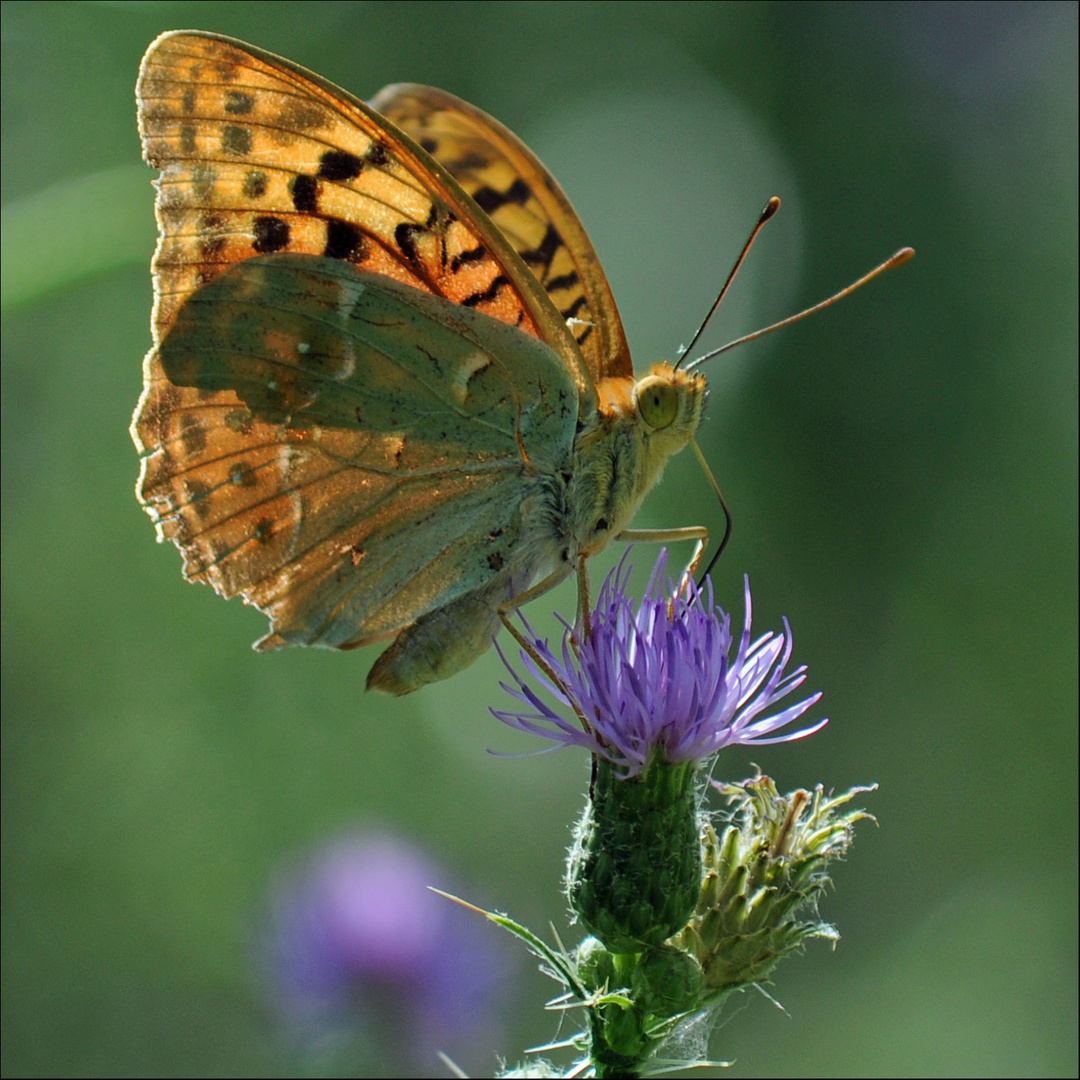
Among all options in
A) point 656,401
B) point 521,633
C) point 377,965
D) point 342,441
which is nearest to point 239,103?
point 342,441

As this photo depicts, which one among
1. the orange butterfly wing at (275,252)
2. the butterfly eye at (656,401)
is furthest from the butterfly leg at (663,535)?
the orange butterfly wing at (275,252)

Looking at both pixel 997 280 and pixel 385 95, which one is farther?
pixel 997 280

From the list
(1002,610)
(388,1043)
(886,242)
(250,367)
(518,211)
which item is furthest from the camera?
(886,242)

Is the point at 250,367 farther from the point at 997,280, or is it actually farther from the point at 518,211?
the point at 997,280

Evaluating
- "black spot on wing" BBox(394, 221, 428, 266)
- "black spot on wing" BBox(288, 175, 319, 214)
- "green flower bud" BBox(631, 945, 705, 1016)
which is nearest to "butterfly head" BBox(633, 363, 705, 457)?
"black spot on wing" BBox(394, 221, 428, 266)

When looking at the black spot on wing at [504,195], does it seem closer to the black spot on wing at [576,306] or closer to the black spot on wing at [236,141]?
the black spot on wing at [576,306]

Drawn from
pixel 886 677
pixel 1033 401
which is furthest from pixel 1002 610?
pixel 1033 401

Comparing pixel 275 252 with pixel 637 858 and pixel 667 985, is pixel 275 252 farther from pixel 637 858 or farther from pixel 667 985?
pixel 667 985

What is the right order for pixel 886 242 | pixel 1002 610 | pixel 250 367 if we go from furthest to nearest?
pixel 886 242 → pixel 1002 610 → pixel 250 367
